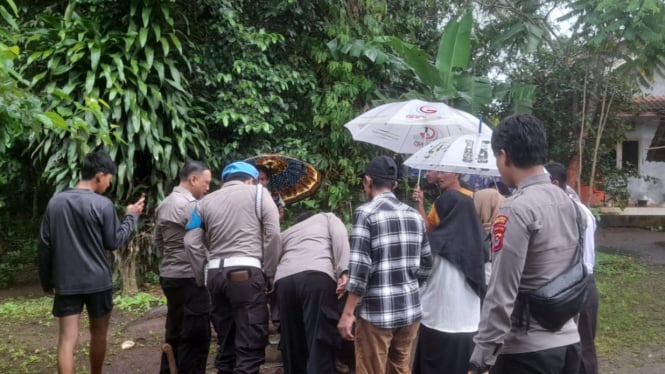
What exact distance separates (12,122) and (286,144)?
205 inches

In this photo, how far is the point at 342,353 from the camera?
5.05 metres

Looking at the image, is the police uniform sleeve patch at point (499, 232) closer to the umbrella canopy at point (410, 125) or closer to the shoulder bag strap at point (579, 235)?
the shoulder bag strap at point (579, 235)

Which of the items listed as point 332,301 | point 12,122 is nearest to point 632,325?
point 332,301

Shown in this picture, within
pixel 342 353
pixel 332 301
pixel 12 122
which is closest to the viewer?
pixel 12 122

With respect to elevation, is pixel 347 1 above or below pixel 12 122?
above

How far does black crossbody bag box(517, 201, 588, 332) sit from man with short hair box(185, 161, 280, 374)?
7.37 ft

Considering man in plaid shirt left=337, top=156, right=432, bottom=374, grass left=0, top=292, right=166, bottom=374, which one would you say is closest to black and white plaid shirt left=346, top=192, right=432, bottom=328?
man in plaid shirt left=337, top=156, right=432, bottom=374

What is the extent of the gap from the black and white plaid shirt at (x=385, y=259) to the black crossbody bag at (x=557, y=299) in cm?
135

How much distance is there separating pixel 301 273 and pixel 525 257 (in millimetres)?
2118

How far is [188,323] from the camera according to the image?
15.0 ft

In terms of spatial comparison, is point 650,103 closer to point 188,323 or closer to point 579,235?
point 188,323

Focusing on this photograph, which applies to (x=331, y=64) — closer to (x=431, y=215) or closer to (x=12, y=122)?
(x=431, y=215)

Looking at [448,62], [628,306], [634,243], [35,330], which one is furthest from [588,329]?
[634,243]

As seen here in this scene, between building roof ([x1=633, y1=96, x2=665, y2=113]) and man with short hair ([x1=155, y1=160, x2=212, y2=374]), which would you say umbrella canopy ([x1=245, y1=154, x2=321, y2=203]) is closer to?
man with short hair ([x1=155, y1=160, x2=212, y2=374])
